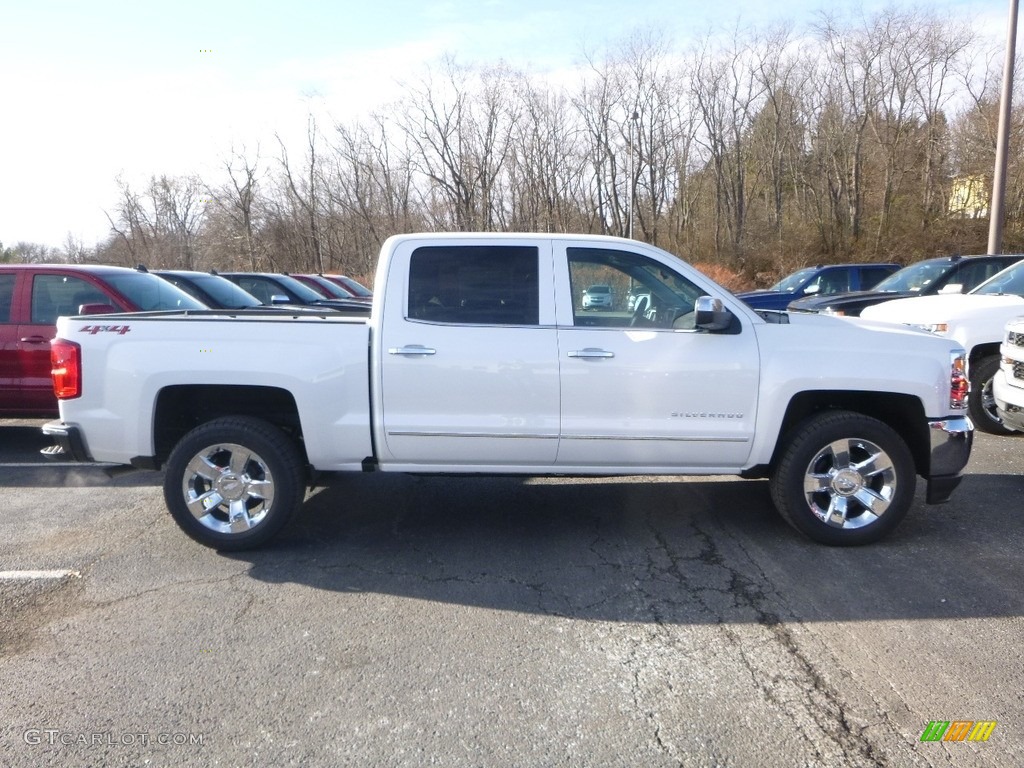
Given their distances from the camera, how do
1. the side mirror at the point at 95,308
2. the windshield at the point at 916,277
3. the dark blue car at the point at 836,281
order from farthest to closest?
1. the dark blue car at the point at 836,281
2. the windshield at the point at 916,277
3. the side mirror at the point at 95,308

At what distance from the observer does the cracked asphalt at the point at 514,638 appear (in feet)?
10.6

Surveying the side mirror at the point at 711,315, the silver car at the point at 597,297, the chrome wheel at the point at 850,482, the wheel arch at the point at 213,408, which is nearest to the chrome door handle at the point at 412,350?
the wheel arch at the point at 213,408

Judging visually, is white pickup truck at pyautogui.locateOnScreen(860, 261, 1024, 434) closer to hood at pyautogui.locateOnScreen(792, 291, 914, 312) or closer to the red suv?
hood at pyautogui.locateOnScreen(792, 291, 914, 312)

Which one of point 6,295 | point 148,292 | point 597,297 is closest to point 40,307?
point 6,295

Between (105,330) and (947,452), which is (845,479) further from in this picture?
(105,330)

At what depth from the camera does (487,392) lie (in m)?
5.16

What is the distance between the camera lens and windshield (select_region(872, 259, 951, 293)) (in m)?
12.9

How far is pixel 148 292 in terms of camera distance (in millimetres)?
8734

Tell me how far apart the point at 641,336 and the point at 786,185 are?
1541 inches

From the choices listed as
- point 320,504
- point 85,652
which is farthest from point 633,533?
point 85,652

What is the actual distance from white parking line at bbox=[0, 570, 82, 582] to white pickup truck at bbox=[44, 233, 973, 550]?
0.67m

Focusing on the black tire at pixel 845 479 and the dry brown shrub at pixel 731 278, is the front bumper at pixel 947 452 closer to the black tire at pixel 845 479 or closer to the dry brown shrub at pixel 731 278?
the black tire at pixel 845 479

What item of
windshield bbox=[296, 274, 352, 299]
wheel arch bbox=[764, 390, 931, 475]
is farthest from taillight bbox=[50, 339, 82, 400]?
windshield bbox=[296, 274, 352, 299]

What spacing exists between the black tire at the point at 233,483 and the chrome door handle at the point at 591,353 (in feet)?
6.15
